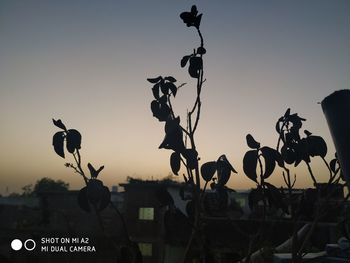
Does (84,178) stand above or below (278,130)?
below

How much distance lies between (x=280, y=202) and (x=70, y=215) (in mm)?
27341

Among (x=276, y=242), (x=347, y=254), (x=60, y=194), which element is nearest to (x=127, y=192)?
(x=60, y=194)

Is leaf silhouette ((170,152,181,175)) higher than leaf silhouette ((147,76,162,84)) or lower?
lower

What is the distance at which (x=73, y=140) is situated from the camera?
1.83m

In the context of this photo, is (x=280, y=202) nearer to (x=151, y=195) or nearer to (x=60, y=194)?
(x=151, y=195)

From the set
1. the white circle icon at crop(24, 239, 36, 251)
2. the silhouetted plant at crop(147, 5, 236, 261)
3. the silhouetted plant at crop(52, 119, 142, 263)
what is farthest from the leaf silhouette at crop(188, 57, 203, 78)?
the white circle icon at crop(24, 239, 36, 251)

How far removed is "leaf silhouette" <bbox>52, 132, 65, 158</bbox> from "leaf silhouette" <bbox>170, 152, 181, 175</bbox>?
63 centimetres

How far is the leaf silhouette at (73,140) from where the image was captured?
1813 mm

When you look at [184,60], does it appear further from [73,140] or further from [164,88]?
[73,140]

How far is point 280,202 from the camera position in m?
1.98

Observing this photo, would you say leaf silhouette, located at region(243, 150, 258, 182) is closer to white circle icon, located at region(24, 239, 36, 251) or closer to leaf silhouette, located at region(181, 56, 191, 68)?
leaf silhouette, located at region(181, 56, 191, 68)

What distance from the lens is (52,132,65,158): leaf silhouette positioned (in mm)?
1724

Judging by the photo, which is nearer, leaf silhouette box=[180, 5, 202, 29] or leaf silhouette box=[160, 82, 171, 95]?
leaf silhouette box=[180, 5, 202, 29]

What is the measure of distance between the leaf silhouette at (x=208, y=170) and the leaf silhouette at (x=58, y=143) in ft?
2.72
